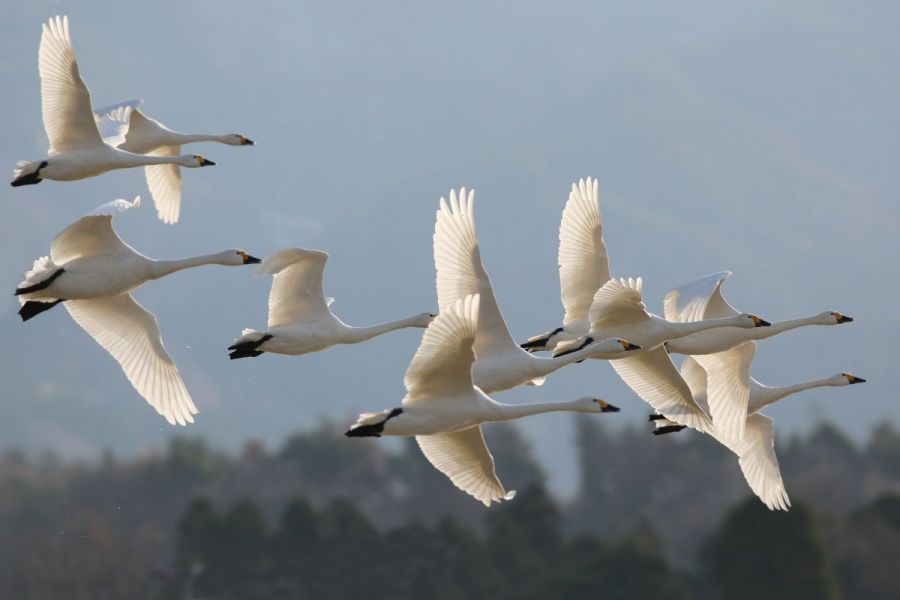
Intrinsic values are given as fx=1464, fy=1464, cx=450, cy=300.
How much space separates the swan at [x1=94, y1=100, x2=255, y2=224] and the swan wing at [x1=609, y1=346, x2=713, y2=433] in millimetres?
5285

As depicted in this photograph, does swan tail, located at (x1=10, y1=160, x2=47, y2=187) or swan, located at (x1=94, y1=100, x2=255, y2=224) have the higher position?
swan tail, located at (x1=10, y1=160, x2=47, y2=187)

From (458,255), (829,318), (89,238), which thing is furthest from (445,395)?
(829,318)

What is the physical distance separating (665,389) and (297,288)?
4079mm

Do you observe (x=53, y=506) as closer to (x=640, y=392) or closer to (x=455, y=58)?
(x=640, y=392)

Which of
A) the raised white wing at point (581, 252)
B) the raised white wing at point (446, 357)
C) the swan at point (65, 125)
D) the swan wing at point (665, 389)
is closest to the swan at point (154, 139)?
the swan at point (65, 125)

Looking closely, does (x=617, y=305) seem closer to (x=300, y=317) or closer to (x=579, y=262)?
(x=579, y=262)

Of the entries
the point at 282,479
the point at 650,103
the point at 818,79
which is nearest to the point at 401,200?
the point at 650,103

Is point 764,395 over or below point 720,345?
below

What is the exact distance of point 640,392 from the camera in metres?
15.5

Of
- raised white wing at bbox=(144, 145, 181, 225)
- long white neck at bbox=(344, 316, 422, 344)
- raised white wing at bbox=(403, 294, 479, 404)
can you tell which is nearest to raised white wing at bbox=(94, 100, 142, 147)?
raised white wing at bbox=(144, 145, 181, 225)

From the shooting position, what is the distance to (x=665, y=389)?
50.5ft

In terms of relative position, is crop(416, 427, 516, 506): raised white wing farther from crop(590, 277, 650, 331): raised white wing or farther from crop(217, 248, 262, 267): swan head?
crop(217, 248, 262, 267): swan head

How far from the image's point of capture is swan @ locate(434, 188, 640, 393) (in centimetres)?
1330

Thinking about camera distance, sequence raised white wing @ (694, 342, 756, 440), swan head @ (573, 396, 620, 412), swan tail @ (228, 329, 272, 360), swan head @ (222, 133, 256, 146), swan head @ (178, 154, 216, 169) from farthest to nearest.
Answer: swan head @ (222, 133, 256, 146) → swan head @ (178, 154, 216, 169) → raised white wing @ (694, 342, 756, 440) → swan tail @ (228, 329, 272, 360) → swan head @ (573, 396, 620, 412)
